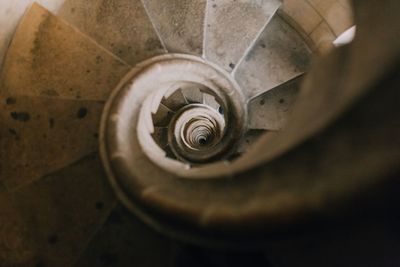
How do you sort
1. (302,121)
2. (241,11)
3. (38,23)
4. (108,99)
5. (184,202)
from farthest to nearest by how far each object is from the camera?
(241,11), (38,23), (108,99), (184,202), (302,121)

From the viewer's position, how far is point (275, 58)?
3.80 meters

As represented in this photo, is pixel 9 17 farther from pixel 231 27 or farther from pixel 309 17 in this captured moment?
pixel 309 17

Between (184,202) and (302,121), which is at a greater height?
(302,121)

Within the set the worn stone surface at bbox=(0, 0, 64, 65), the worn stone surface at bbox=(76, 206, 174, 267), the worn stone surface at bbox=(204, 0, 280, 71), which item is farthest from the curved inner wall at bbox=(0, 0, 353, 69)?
the worn stone surface at bbox=(76, 206, 174, 267)

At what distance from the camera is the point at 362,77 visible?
1.29 meters

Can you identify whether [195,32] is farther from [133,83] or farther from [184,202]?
[184,202]

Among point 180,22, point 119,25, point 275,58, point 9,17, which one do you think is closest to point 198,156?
point 275,58

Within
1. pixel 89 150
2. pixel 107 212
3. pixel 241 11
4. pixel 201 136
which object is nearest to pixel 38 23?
pixel 89 150

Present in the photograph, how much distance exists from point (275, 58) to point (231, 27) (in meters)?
0.70

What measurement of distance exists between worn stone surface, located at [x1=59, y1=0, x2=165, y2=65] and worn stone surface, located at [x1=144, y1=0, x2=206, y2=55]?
0.18 m

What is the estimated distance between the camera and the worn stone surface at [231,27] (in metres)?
3.26

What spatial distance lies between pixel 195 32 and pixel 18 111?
1481 mm

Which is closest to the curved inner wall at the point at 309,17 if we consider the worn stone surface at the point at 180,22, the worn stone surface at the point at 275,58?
the worn stone surface at the point at 275,58

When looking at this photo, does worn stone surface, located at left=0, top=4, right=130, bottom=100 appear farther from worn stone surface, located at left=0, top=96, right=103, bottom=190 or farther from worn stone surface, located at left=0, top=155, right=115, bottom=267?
worn stone surface, located at left=0, top=155, right=115, bottom=267
